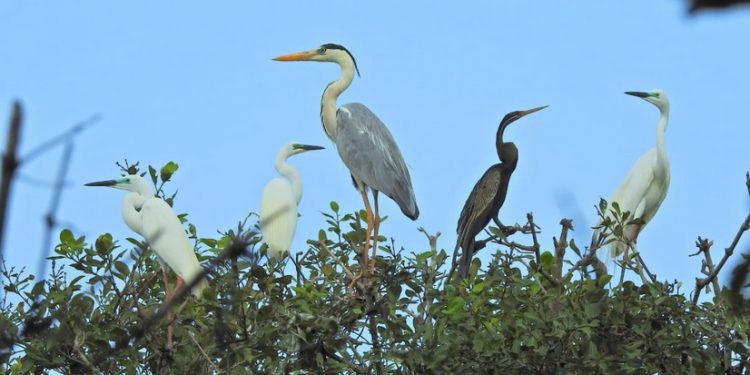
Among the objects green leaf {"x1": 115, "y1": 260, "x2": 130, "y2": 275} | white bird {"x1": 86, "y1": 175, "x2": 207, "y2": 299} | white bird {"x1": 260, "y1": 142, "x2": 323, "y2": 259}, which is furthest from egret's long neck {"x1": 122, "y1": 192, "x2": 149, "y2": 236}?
green leaf {"x1": 115, "y1": 260, "x2": 130, "y2": 275}

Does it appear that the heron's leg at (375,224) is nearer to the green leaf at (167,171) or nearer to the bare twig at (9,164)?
the green leaf at (167,171)

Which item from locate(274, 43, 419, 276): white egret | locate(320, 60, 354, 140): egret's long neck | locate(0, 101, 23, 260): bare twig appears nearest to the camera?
locate(0, 101, 23, 260): bare twig

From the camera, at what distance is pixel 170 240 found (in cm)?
665

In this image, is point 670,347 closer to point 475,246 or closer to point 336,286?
point 336,286

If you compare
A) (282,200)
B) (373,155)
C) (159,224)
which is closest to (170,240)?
(159,224)

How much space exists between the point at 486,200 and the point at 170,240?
1.88 m

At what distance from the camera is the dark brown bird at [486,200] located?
7.13 meters

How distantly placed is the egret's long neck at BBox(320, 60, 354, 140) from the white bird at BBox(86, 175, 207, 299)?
1.52 m

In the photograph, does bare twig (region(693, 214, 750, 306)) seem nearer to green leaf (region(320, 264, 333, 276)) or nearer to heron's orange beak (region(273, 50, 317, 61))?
green leaf (region(320, 264, 333, 276))

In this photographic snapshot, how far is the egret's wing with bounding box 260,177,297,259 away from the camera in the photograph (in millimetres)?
7715

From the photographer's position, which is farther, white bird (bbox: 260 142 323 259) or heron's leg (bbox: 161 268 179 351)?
white bird (bbox: 260 142 323 259)

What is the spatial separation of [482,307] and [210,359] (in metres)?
1.20

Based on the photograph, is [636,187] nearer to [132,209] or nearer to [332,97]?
[332,97]

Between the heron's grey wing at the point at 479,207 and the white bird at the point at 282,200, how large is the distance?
1.05 meters
